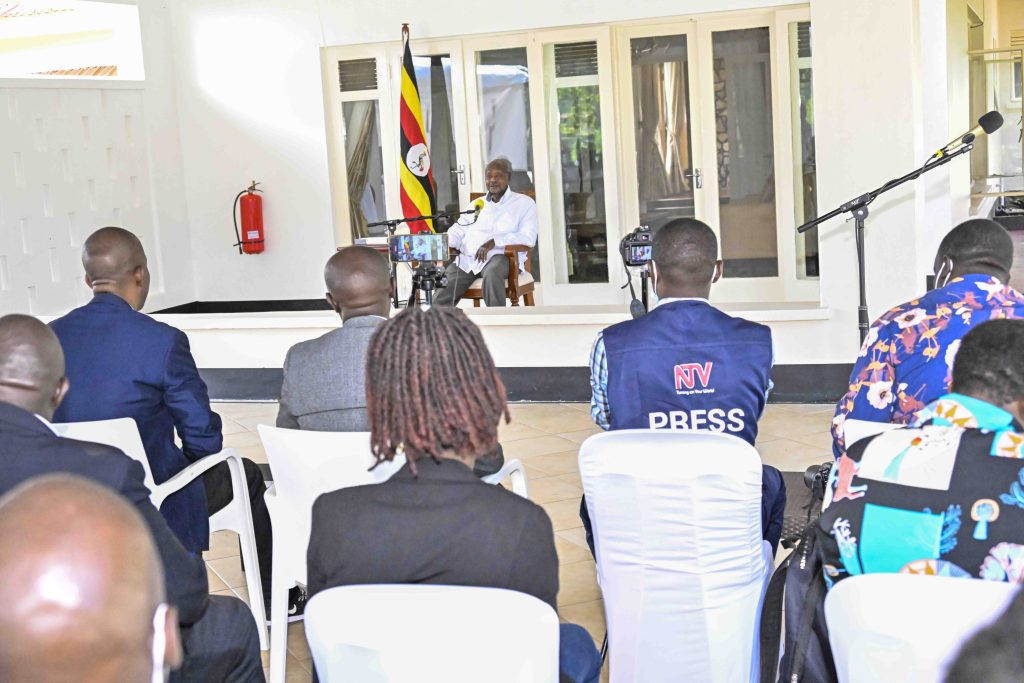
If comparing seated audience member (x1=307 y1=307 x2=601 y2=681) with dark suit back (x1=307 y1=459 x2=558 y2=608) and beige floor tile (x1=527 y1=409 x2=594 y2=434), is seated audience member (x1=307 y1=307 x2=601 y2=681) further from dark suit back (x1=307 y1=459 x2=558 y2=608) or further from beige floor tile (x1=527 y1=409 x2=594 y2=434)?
beige floor tile (x1=527 y1=409 x2=594 y2=434)

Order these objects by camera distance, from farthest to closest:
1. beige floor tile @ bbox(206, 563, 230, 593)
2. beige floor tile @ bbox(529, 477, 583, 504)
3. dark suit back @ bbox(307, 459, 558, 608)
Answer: beige floor tile @ bbox(529, 477, 583, 504), beige floor tile @ bbox(206, 563, 230, 593), dark suit back @ bbox(307, 459, 558, 608)

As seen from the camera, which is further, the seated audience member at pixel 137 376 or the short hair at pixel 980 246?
the seated audience member at pixel 137 376

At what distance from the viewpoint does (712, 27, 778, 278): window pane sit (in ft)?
29.3

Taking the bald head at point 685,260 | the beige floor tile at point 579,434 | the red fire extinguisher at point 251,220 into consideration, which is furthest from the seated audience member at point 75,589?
the red fire extinguisher at point 251,220

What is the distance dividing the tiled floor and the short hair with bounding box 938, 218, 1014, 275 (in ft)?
4.67

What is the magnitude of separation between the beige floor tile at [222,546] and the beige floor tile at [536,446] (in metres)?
1.36

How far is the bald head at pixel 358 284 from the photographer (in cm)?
310

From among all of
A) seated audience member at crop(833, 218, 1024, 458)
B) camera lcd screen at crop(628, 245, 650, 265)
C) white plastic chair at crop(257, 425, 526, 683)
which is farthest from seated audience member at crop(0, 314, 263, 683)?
camera lcd screen at crop(628, 245, 650, 265)

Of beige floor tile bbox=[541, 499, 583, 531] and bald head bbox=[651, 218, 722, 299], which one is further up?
bald head bbox=[651, 218, 722, 299]

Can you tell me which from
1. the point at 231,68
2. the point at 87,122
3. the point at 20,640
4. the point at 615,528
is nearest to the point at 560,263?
the point at 231,68

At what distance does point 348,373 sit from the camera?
300 centimetres

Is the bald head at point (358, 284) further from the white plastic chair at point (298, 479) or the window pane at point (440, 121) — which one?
the window pane at point (440, 121)

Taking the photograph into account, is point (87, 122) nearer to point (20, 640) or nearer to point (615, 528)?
point (615, 528)

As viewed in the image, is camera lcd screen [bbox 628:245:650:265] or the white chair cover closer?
the white chair cover
